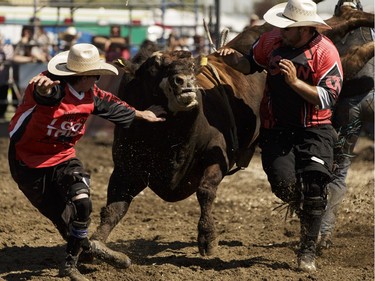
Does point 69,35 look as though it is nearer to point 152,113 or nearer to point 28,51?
point 28,51

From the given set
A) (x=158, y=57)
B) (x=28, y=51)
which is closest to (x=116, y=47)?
(x=28, y=51)

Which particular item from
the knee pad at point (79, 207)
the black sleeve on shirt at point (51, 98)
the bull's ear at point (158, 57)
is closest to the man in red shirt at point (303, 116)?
the bull's ear at point (158, 57)

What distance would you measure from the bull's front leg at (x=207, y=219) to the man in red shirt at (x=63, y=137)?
60 centimetres

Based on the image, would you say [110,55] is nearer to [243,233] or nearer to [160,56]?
[243,233]

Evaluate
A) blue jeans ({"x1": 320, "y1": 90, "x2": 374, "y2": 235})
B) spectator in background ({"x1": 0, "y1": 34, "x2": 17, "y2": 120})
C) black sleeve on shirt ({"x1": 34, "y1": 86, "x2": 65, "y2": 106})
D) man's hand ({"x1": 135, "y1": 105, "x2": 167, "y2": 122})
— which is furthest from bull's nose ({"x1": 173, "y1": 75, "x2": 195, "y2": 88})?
spectator in background ({"x1": 0, "y1": 34, "x2": 17, "y2": 120})

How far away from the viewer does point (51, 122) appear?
5520 mm

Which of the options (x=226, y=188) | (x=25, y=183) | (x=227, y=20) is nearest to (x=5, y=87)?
(x=226, y=188)

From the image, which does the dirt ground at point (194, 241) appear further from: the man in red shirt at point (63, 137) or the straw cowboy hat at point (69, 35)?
the straw cowboy hat at point (69, 35)

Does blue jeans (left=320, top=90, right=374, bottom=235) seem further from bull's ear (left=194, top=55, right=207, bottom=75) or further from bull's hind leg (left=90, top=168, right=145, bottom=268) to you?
bull's hind leg (left=90, top=168, right=145, bottom=268)

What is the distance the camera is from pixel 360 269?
Result: 6.28 metres

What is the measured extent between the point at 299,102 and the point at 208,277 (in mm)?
1410

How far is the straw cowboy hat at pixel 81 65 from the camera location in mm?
5523

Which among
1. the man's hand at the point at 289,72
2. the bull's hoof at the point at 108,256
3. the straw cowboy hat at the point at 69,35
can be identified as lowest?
the straw cowboy hat at the point at 69,35

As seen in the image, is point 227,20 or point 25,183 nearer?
point 25,183
